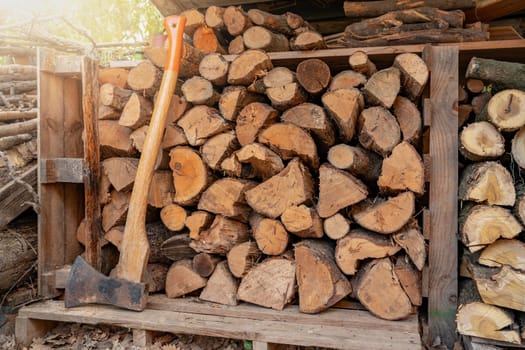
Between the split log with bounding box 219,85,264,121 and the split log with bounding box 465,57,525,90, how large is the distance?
1053 mm

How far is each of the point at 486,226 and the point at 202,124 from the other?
137cm

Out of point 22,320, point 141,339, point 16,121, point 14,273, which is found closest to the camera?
point 141,339

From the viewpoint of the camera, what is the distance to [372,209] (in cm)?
207

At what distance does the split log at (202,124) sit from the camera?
7.36ft

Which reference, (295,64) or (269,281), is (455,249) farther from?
(295,64)

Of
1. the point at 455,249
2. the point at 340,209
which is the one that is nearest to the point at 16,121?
the point at 340,209

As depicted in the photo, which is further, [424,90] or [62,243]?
[62,243]

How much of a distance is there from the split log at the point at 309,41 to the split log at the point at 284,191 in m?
0.56

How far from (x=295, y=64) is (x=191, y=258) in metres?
1.14

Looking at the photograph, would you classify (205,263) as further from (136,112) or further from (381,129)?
(381,129)

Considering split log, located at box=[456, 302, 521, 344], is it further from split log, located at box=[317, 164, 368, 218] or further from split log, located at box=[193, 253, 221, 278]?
split log, located at box=[193, 253, 221, 278]

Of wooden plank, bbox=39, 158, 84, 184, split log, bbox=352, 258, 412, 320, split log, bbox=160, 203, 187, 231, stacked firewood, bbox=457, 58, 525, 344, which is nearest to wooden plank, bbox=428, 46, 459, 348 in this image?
stacked firewood, bbox=457, 58, 525, 344

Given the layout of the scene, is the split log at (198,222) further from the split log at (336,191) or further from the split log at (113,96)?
the split log at (113,96)

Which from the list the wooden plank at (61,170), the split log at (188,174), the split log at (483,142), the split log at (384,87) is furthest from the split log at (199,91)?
the split log at (483,142)
